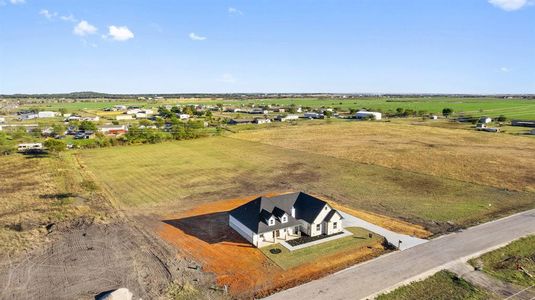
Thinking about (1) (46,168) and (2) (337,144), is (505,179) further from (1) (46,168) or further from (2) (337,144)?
(1) (46,168)

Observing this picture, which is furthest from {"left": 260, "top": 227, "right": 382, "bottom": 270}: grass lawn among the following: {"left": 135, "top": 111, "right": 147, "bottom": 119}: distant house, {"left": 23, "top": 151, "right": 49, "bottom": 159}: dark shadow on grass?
{"left": 135, "top": 111, "right": 147, "bottom": 119}: distant house

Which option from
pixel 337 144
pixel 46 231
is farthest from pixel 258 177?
pixel 337 144

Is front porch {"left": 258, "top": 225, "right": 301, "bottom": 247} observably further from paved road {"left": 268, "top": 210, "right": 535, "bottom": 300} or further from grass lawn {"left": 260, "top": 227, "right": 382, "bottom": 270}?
paved road {"left": 268, "top": 210, "right": 535, "bottom": 300}

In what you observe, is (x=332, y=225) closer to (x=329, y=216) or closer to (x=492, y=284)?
(x=329, y=216)

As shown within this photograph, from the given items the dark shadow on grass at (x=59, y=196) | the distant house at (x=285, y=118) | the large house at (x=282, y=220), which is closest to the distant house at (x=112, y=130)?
the dark shadow on grass at (x=59, y=196)

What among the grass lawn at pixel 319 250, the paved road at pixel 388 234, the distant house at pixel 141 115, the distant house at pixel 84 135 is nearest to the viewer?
the grass lawn at pixel 319 250

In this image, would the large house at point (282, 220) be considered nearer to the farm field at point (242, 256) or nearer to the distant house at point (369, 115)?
the farm field at point (242, 256)
